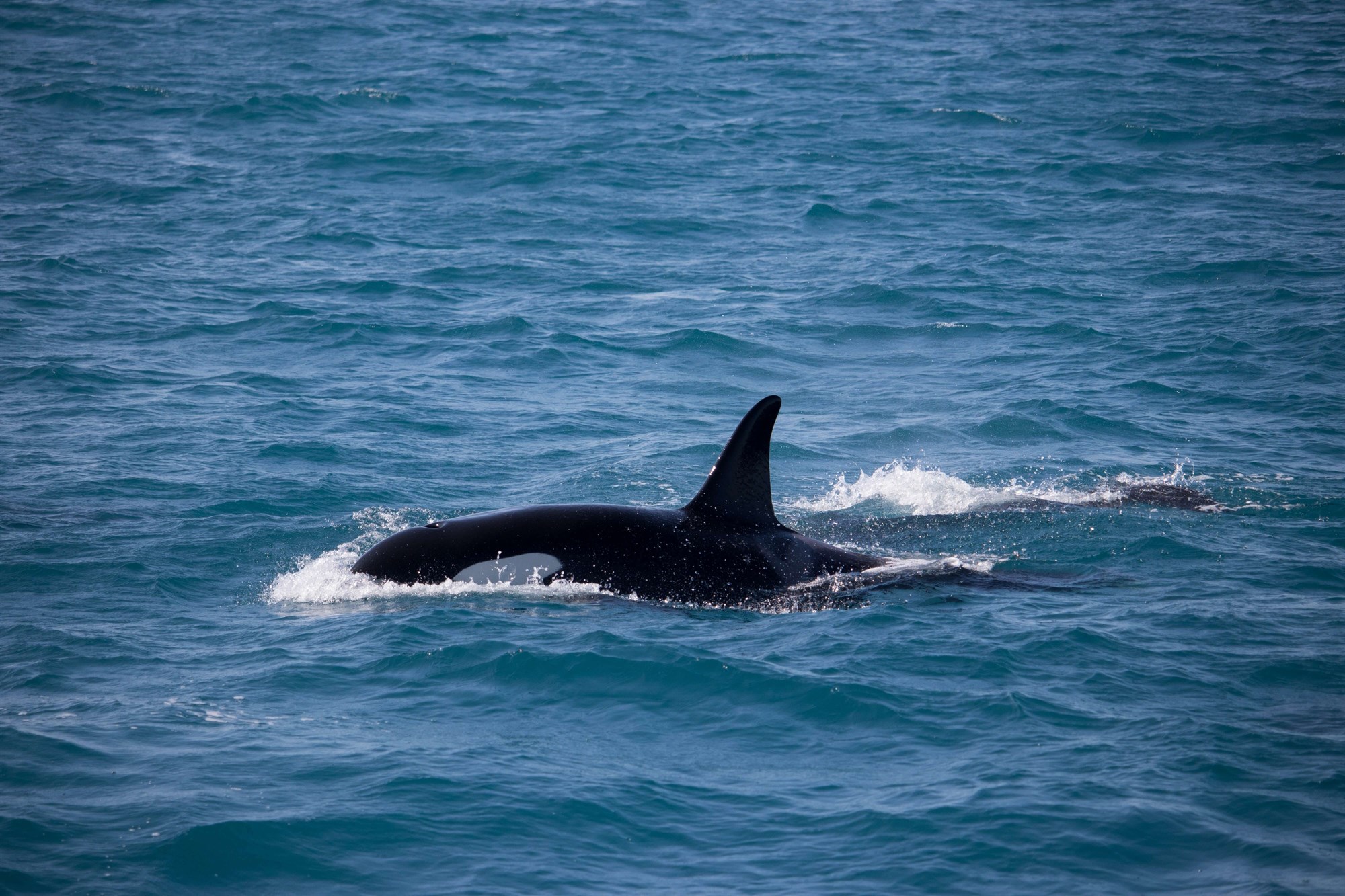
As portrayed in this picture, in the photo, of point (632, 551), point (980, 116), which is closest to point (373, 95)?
point (980, 116)

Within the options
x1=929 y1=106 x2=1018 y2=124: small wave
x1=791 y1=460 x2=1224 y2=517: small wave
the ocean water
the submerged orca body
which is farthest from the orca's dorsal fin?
x1=929 y1=106 x2=1018 y2=124: small wave

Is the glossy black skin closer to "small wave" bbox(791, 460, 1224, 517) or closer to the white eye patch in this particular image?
the white eye patch

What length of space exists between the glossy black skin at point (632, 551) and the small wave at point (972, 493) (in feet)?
11.2

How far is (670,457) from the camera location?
58.3 feet

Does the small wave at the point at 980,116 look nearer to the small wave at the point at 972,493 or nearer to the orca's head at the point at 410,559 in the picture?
the small wave at the point at 972,493

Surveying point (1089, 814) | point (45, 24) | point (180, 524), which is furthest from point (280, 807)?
point (45, 24)

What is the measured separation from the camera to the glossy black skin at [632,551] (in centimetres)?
1235

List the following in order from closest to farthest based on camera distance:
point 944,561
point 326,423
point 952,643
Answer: point 952,643 < point 944,561 < point 326,423

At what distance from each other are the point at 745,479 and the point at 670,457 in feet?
17.9

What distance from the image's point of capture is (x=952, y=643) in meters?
11.5

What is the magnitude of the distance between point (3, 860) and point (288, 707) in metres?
2.70

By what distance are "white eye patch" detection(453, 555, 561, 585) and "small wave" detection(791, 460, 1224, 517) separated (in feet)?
14.6

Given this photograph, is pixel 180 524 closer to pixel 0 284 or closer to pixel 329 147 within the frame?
pixel 0 284

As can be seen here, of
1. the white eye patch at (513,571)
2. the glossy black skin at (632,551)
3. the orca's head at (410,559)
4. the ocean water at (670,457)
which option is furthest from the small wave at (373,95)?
the white eye patch at (513,571)
